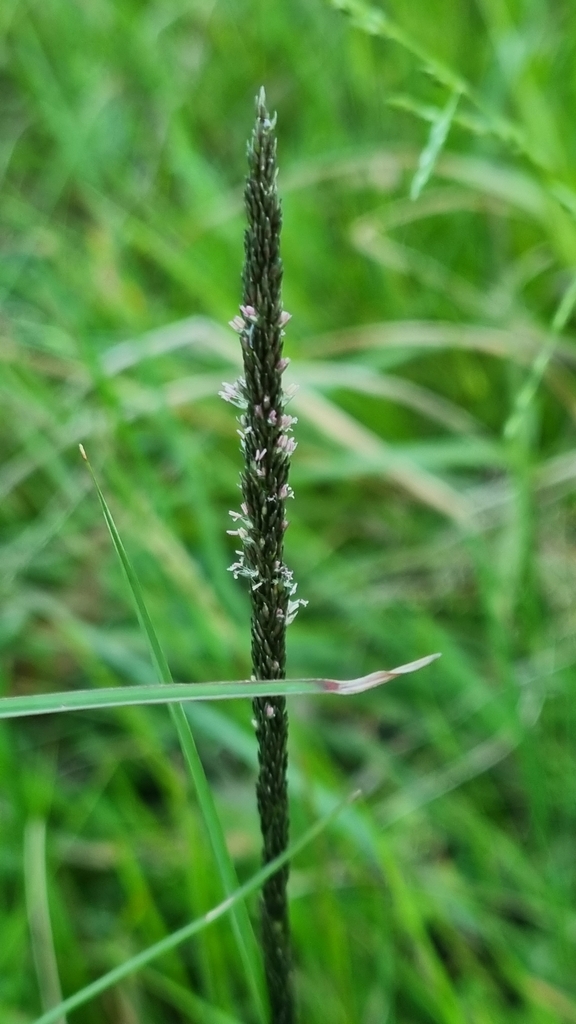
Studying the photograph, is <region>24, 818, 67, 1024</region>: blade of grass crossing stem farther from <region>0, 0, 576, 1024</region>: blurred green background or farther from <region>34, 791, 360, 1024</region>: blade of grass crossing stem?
<region>34, 791, 360, 1024</region>: blade of grass crossing stem

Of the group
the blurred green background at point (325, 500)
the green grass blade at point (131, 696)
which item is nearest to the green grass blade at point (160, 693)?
the green grass blade at point (131, 696)

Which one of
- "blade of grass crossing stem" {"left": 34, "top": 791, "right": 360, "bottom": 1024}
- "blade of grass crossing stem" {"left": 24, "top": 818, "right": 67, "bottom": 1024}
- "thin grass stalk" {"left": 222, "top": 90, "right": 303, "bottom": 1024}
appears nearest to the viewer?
"thin grass stalk" {"left": 222, "top": 90, "right": 303, "bottom": 1024}

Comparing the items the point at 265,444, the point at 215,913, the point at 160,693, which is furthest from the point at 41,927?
the point at 265,444

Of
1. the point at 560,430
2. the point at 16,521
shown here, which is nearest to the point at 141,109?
the point at 16,521

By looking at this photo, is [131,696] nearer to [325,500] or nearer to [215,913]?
[215,913]

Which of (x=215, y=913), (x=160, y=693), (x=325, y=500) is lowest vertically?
(x=215, y=913)

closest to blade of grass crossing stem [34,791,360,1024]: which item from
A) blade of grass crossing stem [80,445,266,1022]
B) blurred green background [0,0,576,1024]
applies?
blade of grass crossing stem [80,445,266,1022]

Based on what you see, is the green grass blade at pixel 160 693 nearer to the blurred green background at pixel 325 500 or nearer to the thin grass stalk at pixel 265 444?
the thin grass stalk at pixel 265 444
